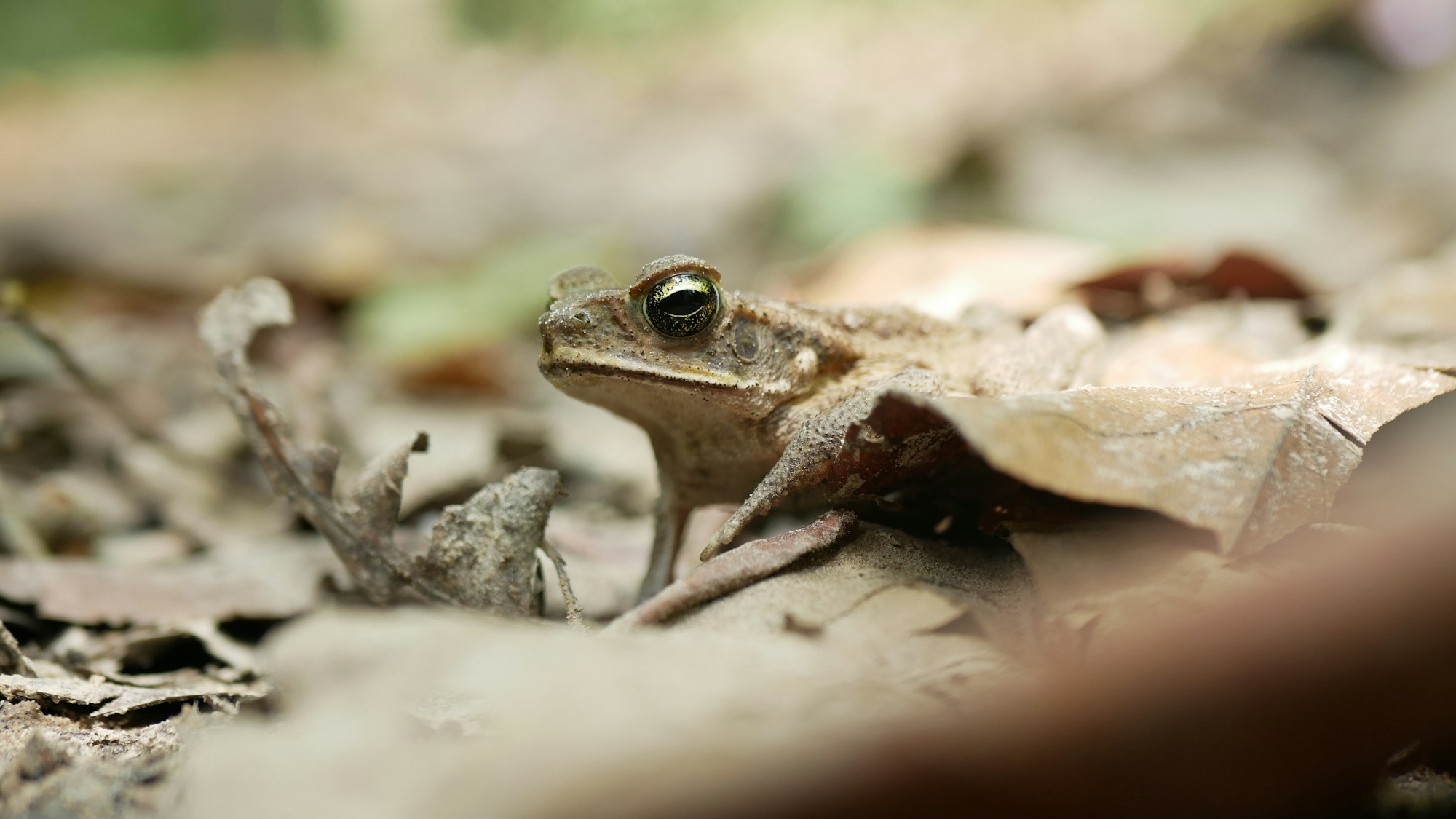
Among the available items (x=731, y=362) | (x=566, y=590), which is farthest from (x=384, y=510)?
(x=731, y=362)

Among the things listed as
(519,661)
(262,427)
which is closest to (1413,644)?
(519,661)

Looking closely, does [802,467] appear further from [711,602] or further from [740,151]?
[740,151]

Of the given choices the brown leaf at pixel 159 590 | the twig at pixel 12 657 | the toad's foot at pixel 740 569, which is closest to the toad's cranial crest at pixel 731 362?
the toad's foot at pixel 740 569

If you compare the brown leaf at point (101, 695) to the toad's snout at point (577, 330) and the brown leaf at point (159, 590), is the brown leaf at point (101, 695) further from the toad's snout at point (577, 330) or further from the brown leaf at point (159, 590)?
the toad's snout at point (577, 330)

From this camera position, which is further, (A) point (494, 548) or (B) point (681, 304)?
(B) point (681, 304)

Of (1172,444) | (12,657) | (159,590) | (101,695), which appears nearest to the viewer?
(1172,444)

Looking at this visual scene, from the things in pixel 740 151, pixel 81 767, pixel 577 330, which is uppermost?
pixel 740 151
